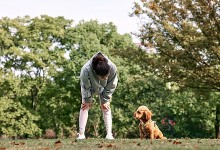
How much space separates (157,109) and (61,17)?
1320cm

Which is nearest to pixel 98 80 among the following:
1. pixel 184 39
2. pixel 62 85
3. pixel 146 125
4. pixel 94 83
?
pixel 94 83

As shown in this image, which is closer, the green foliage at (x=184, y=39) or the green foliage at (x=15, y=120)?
the green foliage at (x=184, y=39)

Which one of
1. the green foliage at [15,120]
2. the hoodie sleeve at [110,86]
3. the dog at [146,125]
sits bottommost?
the dog at [146,125]

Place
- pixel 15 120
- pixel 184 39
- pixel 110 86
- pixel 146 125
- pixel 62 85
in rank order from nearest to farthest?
1. pixel 110 86
2. pixel 146 125
3. pixel 184 39
4. pixel 15 120
5. pixel 62 85

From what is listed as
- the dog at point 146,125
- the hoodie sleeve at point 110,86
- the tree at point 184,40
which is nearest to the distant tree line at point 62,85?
the tree at point 184,40

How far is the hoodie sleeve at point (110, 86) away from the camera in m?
10.4

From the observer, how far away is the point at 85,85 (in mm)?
10492

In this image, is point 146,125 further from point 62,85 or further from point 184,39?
point 62,85

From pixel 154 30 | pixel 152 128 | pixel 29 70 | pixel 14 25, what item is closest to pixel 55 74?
pixel 29 70

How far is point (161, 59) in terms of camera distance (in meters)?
25.8

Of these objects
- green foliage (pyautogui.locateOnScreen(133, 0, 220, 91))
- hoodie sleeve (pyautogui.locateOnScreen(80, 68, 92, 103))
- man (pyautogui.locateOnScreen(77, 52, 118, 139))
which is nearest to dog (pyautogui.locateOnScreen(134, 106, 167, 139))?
man (pyautogui.locateOnScreen(77, 52, 118, 139))

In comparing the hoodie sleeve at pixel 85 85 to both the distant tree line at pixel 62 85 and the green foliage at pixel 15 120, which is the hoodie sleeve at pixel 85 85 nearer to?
the distant tree line at pixel 62 85

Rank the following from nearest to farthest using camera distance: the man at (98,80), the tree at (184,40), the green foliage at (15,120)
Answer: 1. the man at (98,80)
2. the tree at (184,40)
3. the green foliage at (15,120)

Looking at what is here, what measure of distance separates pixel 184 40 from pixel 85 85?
14.8m
